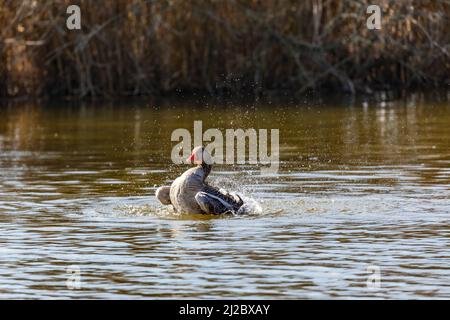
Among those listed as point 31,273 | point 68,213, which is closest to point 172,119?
point 68,213

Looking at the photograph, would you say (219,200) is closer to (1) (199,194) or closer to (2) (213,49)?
(1) (199,194)

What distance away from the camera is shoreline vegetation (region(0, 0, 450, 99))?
110ft

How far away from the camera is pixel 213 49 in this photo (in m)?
34.8

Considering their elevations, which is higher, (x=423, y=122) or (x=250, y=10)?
(x=250, y=10)

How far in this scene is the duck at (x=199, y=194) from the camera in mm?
14797

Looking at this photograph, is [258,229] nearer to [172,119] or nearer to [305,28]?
[172,119]

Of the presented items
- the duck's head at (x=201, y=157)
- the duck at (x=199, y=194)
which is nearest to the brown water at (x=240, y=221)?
the duck at (x=199, y=194)

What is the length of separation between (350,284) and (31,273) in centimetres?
278

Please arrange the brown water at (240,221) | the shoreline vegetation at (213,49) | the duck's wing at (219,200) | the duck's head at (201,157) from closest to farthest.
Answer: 1. the brown water at (240,221)
2. the duck's wing at (219,200)
3. the duck's head at (201,157)
4. the shoreline vegetation at (213,49)

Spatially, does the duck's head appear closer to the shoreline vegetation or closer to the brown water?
the brown water

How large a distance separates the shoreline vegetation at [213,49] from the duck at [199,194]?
18438mm

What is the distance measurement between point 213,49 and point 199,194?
20.4m

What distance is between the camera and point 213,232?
1393cm

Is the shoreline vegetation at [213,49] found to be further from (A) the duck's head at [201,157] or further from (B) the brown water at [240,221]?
(A) the duck's head at [201,157]
